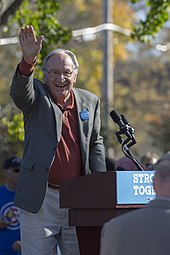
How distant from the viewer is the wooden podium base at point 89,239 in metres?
6.74

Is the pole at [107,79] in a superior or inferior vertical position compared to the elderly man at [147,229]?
superior

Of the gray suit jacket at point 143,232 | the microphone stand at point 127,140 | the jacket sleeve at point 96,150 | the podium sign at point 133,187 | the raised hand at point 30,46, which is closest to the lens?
the gray suit jacket at point 143,232

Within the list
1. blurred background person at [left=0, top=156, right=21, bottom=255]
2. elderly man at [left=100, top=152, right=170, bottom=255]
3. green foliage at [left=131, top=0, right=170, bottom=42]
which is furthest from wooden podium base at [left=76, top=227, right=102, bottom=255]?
green foliage at [left=131, top=0, right=170, bottom=42]

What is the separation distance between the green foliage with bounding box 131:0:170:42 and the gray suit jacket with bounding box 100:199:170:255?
8287 mm

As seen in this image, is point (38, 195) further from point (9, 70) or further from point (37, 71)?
point (9, 70)

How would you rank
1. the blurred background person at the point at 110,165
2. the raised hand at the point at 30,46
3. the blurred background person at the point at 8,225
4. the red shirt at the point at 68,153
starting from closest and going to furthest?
the raised hand at the point at 30,46 → the red shirt at the point at 68,153 → the blurred background person at the point at 8,225 → the blurred background person at the point at 110,165

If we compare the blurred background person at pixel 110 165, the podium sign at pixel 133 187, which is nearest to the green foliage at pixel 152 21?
the blurred background person at pixel 110 165

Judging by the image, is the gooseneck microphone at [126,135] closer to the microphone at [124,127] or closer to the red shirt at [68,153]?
the microphone at [124,127]

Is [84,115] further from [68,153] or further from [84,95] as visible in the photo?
[68,153]

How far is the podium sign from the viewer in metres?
6.48

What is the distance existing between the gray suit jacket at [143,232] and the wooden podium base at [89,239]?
5.56 ft

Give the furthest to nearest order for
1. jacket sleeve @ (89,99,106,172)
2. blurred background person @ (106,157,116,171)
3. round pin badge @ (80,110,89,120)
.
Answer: blurred background person @ (106,157,116,171)
jacket sleeve @ (89,99,106,172)
round pin badge @ (80,110,89,120)

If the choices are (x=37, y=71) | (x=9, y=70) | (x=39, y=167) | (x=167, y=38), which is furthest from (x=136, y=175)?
(x=167, y=38)

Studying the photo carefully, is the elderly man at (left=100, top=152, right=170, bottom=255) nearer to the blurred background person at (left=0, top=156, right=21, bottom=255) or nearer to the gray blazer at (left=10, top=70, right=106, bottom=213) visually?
the gray blazer at (left=10, top=70, right=106, bottom=213)
